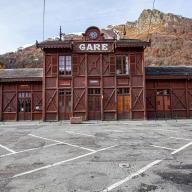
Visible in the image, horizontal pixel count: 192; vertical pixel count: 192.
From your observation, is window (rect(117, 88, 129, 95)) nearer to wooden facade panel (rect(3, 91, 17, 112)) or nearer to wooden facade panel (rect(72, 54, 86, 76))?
wooden facade panel (rect(72, 54, 86, 76))

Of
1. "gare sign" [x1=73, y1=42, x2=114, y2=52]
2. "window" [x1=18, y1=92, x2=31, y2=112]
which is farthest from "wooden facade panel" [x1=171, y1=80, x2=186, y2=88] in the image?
"window" [x1=18, y1=92, x2=31, y2=112]

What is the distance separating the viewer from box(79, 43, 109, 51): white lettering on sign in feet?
81.9

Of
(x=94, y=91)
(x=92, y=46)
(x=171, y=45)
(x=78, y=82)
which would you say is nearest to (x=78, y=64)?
(x=78, y=82)

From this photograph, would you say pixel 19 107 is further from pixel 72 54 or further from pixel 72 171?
pixel 72 171

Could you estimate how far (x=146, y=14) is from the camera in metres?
120

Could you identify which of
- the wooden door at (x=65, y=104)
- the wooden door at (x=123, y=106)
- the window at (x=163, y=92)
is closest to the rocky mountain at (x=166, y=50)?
the window at (x=163, y=92)

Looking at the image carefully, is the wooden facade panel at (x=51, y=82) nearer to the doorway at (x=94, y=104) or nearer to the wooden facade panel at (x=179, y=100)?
the doorway at (x=94, y=104)

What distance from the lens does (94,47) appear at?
25.0m

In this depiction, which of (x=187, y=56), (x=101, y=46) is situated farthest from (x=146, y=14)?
(x=101, y=46)

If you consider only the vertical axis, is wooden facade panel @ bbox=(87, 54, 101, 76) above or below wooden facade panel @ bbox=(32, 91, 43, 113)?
above

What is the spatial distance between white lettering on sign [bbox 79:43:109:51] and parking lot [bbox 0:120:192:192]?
44.9 feet

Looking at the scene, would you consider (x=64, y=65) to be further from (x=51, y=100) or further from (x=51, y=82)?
(x=51, y=100)

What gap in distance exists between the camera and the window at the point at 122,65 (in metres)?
25.2

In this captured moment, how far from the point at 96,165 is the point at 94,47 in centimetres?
1802
